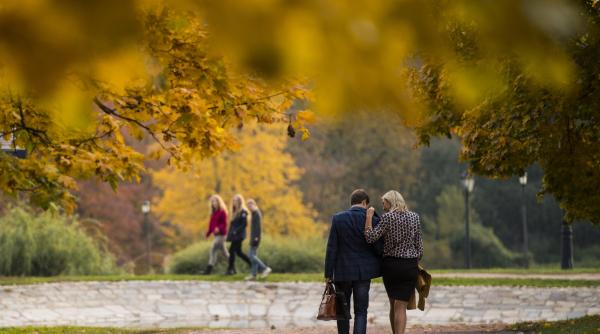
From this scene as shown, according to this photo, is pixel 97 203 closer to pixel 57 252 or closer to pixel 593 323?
pixel 57 252

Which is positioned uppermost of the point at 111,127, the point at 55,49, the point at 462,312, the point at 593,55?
the point at 593,55

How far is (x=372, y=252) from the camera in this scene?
912 centimetres

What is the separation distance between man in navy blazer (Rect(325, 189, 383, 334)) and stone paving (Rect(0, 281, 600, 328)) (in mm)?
5624

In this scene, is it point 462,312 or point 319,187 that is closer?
point 462,312

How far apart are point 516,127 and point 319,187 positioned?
Answer: 3286 cm

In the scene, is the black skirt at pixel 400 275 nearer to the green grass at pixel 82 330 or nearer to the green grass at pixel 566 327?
the green grass at pixel 566 327

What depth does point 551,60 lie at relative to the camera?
1.72 meters

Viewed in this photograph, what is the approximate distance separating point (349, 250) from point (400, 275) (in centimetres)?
57

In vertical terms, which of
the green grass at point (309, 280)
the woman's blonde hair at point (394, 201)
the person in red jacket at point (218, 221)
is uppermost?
the person in red jacket at point (218, 221)

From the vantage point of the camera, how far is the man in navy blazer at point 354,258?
896 centimetres

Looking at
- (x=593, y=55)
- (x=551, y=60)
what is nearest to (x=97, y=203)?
(x=593, y=55)

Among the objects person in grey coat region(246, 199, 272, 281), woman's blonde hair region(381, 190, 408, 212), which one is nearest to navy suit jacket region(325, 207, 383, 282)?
woman's blonde hair region(381, 190, 408, 212)

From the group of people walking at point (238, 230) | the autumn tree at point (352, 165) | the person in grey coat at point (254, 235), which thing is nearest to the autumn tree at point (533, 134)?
the person in grey coat at point (254, 235)

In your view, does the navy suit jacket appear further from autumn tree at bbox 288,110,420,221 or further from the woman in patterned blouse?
autumn tree at bbox 288,110,420,221
